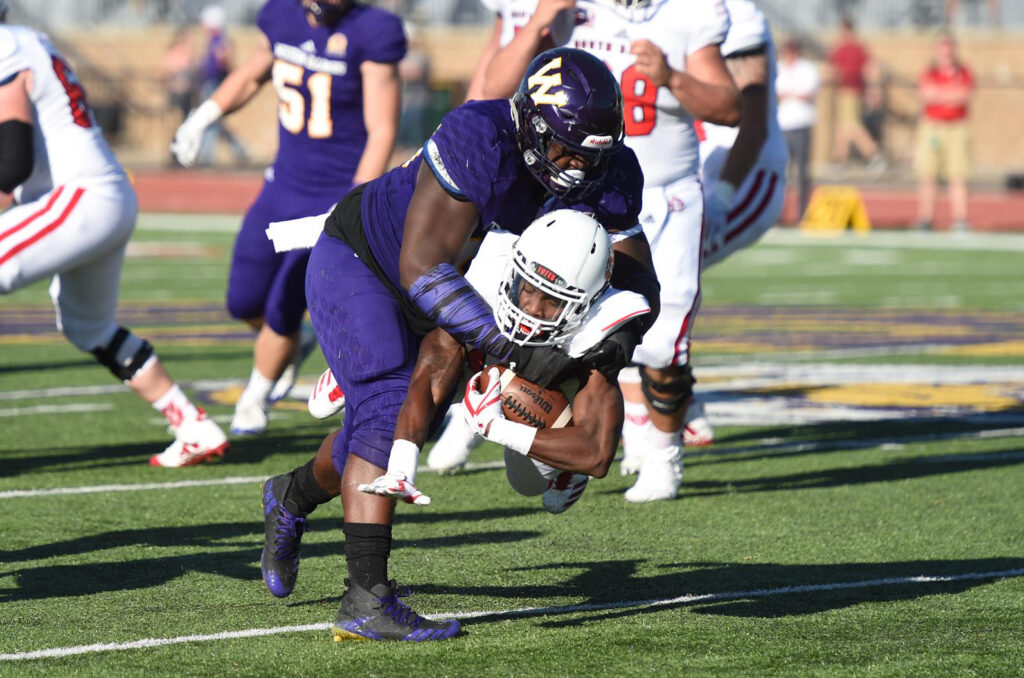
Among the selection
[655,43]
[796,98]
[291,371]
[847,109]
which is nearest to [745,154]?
[655,43]

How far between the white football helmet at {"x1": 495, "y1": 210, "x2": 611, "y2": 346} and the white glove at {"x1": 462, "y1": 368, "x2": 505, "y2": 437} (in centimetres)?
12

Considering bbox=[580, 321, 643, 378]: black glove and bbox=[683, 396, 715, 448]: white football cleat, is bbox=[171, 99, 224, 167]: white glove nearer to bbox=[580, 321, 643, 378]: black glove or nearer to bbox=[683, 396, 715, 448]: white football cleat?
bbox=[683, 396, 715, 448]: white football cleat

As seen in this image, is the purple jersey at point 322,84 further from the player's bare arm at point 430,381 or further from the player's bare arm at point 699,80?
the player's bare arm at point 430,381

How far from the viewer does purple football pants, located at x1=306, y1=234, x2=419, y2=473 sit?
4.55m

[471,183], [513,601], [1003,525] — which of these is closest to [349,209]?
[471,183]

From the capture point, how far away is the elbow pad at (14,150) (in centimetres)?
662

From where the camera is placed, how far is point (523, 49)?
6.43 m

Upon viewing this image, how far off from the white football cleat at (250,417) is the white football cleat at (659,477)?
6.51 feet

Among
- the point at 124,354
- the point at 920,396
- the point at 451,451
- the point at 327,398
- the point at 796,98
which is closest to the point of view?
the point at 327,398

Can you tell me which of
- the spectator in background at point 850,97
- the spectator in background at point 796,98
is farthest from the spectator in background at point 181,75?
the spectator in background at point 796,98

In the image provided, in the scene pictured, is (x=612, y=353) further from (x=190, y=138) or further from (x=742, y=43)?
(x=190, y=138)

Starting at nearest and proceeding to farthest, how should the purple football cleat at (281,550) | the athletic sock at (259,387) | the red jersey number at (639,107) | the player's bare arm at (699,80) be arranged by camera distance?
the purple football cleat at (281,550) → the player's bare arm at (699,80) → the red jersey number at (639,107) → the athletic sock at (259,387)

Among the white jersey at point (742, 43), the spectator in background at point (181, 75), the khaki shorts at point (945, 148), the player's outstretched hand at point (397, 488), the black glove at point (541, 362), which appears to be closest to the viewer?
the player's outstretched hand at point (397, 488)

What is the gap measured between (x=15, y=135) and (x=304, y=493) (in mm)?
2447
